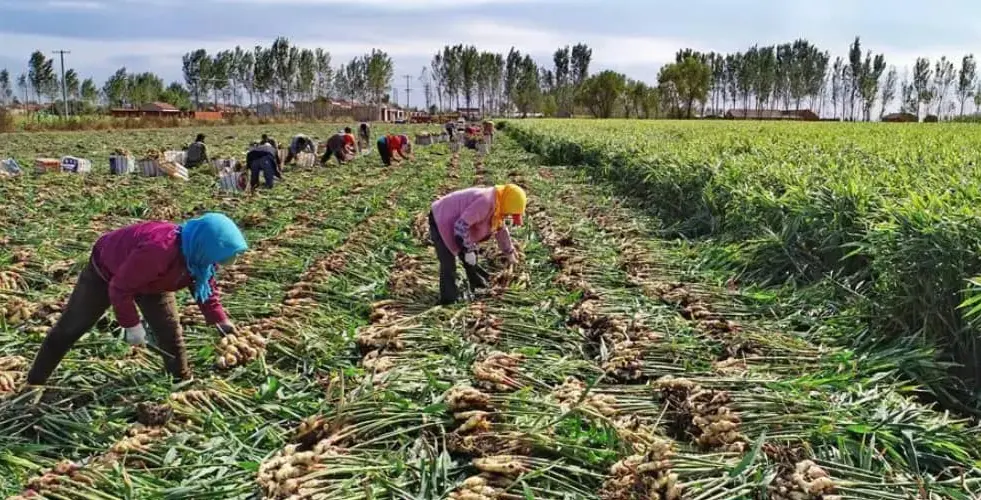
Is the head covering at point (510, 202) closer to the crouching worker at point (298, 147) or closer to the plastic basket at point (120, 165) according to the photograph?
the crouching worker at point (298, 147)

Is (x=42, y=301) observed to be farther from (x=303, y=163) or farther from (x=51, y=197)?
(x=303, y=163)

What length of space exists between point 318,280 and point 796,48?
106m

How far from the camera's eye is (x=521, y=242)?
29.2 feet

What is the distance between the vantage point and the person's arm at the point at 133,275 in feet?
13.2

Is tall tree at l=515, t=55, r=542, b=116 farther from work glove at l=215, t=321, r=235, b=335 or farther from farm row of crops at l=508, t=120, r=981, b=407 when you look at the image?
work glove at l=215, t=321, r=235, b=335

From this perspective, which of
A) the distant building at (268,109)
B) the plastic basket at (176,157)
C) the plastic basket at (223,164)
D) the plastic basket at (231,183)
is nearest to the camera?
the plastic basket at (231,183)

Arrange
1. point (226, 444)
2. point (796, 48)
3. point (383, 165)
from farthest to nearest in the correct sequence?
point (796, 48) < point (383, 165) < point (226, 444)

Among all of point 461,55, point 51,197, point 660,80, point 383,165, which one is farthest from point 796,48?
point 51,197

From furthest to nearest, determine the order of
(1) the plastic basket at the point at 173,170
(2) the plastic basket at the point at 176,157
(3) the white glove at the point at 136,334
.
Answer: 1. (2) the plastic basket at the point at 176,157
2. (1) the plastic basket at the point at 173,170
3. (3) the white glove at the point at 136,334

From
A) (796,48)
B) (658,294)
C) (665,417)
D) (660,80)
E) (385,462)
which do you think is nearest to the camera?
(385,462)

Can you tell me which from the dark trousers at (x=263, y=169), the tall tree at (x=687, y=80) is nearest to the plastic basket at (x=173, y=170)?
the dark trousers at (x=263, y=169)

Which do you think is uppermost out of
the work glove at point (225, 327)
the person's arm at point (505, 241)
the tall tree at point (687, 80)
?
the tall tree at point (687, 80)

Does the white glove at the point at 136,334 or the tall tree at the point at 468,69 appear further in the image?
the tall tree at the point at 468,69

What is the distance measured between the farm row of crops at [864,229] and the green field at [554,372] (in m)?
0.03
